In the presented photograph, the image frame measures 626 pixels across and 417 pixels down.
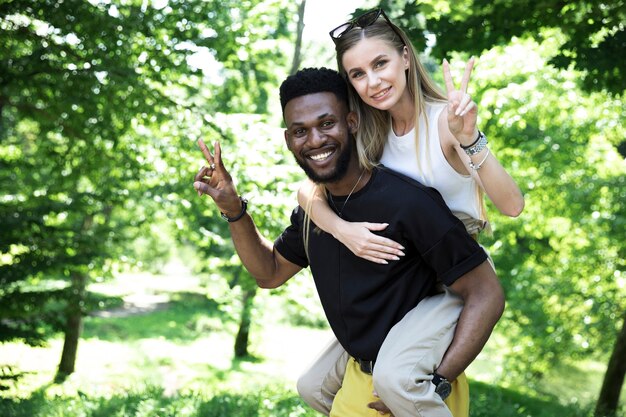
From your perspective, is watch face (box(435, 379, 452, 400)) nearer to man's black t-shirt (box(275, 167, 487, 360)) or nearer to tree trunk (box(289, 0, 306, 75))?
man's black t-shirt (box(275, 167, 487, 360))

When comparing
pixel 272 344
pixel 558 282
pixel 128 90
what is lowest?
pixel 272 344

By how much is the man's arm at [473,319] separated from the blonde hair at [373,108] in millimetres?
311

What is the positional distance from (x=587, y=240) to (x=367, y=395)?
9949 millimetres

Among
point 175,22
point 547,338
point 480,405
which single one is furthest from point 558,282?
point 175,22

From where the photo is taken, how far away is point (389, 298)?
262 cm

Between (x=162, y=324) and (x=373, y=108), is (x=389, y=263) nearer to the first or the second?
(x=373, y=108)

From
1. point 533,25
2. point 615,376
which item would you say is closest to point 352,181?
point 533,25

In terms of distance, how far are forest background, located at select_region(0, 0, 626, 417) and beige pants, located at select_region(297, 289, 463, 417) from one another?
2.81 m

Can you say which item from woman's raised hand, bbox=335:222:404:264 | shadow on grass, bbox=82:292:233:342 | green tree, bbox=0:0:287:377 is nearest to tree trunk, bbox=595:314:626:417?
green tree, bbox=0:0:287:377

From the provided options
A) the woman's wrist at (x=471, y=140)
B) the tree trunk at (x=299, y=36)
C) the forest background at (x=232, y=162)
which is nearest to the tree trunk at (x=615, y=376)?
the forest background at (x=232, y=162)

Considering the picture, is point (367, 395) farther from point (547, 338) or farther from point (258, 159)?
point (547, 338)

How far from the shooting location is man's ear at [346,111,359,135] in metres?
2.72

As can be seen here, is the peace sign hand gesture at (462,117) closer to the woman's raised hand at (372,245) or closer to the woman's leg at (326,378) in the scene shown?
the woman's raised hand at (372,245)

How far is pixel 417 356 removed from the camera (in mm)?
2428
